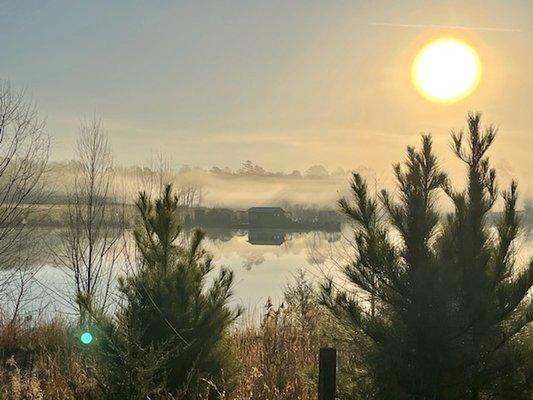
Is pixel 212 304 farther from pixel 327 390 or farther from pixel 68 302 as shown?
pixel 68 302

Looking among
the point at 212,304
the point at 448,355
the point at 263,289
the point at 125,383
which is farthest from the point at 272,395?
the point at 263,289

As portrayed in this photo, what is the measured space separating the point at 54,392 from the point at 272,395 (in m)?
2.55

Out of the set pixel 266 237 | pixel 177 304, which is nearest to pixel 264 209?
pixel 266 237

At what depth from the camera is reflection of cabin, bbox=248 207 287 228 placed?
66250 mm

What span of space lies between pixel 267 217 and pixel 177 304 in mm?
62151

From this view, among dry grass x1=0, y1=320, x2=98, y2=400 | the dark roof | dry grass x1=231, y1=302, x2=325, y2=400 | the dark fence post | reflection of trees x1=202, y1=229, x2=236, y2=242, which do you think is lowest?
reflection of trees x1=202, y1=229, x2=236, y2=242

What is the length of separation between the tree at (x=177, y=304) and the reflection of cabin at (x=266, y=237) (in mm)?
44816

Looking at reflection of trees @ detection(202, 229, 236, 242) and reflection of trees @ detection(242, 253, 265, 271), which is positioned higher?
reflection of trees @ detection(202, 229, 236, 242)

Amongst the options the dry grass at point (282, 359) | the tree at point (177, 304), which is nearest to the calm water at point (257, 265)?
the dry grass at point (282, 359)

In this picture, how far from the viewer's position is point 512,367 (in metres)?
4.27

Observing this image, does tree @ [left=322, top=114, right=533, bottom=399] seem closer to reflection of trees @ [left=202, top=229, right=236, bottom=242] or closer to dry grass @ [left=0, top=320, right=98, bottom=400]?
dry grass @ [left=0, top=320, right=98, bottom=400]

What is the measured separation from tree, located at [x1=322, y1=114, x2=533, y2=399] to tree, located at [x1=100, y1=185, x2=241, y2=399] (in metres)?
1.40

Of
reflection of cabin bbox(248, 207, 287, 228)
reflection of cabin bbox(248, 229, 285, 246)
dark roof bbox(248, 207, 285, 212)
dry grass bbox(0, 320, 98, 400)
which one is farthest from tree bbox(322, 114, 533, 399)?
dark roof bbox(248, 207, 285, 212)

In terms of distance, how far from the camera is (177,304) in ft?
17.6
